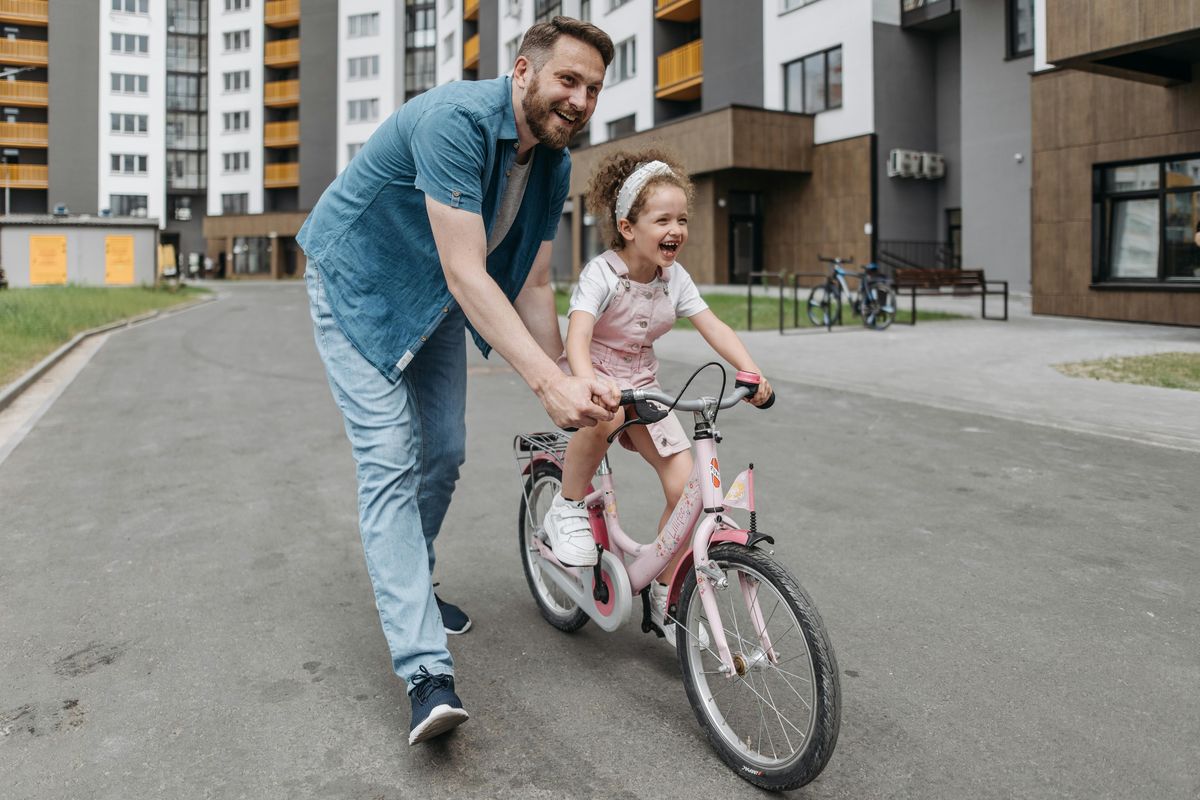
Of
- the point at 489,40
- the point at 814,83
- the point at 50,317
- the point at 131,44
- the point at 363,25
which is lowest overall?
the point at 50,317

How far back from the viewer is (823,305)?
17.9 m

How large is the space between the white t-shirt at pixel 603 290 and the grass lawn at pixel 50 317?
9925mm

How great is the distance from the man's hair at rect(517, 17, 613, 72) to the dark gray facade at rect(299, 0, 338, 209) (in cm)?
6656

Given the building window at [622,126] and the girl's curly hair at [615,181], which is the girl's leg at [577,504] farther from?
the building window at [622,126]

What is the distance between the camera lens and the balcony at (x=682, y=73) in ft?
111

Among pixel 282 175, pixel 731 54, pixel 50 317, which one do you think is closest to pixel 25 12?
pixel 282 175

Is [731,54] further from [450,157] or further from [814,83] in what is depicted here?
[450,157]

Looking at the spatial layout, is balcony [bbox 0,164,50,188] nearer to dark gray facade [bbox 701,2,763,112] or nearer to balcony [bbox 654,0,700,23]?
balcony [bbox 654,0,700,23]

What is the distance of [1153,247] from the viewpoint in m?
17.6

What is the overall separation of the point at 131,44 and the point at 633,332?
7439 cm

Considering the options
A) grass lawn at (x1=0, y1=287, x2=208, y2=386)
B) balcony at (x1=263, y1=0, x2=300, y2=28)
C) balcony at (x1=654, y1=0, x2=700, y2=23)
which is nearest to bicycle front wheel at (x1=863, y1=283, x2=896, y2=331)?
grass lawn at (x1=0, y1=287, x2=208, y2=386)

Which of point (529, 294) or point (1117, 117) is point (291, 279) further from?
point (529, 294)

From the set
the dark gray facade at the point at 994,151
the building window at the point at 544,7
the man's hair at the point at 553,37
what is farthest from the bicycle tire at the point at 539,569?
the building window at the point at 544,7

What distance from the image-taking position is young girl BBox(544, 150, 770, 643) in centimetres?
304
